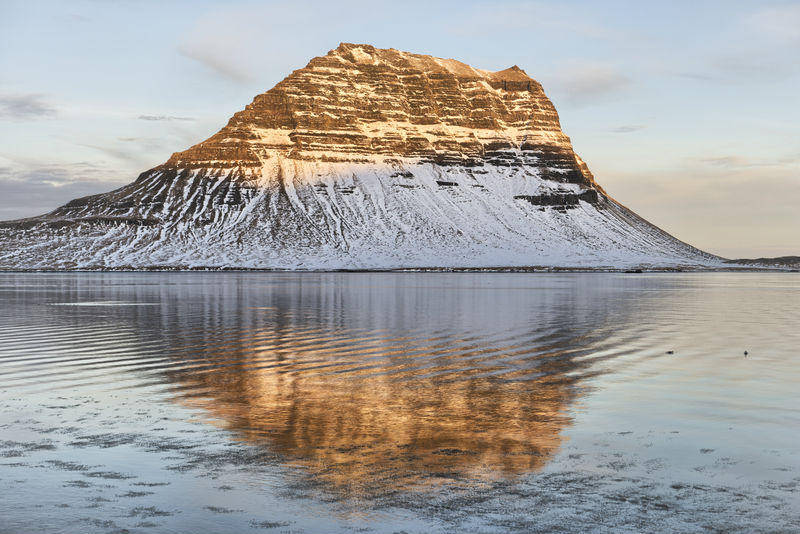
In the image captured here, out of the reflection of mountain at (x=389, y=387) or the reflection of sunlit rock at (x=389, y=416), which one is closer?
the reflection of sunlit rock at (x=389, y=416)

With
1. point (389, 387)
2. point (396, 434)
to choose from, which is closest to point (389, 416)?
point (396, 434)

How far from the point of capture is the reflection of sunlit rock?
13.7 meters

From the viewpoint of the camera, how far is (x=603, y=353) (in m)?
30.2

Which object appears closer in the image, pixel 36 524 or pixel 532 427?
pixel 36 524

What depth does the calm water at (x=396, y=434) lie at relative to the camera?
444 inches

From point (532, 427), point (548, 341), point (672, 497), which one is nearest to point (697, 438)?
point (532, 427)

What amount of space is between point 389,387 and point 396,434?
585cm

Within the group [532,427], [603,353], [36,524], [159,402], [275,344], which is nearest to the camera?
[36,524]

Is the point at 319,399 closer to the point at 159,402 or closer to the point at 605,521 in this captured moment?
the point at 159,402

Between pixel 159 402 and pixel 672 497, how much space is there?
12163mm

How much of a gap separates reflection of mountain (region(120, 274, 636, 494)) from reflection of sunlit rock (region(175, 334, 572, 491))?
31mm

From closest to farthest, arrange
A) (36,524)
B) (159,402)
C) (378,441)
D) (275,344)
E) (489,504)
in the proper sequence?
(36,524), (489,504), (378,441), (159,402), (275,344)

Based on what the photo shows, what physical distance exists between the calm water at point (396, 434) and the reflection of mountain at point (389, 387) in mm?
95

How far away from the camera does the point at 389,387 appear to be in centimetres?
2189
